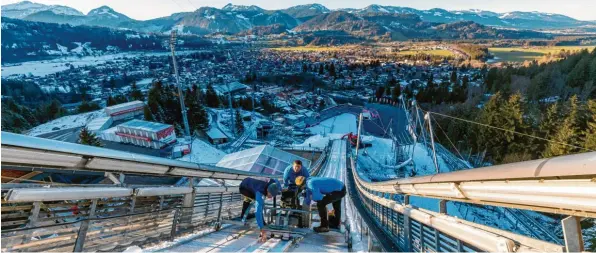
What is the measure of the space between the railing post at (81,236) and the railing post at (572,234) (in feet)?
11.4

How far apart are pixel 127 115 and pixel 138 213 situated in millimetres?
38169

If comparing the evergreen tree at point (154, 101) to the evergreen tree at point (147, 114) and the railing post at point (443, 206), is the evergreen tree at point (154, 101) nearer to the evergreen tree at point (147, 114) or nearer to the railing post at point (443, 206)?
the evergreen tree at point (147, 114)

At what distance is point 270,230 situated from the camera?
4547 millimetres

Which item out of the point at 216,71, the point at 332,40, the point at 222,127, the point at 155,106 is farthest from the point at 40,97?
the point at 332,40

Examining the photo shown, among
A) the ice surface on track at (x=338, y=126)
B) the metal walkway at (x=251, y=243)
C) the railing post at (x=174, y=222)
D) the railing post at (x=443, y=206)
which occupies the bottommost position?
the ice surface on track at (x=338, y=126)

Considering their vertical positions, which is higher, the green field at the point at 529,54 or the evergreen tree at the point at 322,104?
the green field at the point at 529,54

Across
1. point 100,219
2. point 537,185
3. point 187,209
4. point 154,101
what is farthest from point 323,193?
point 154,101

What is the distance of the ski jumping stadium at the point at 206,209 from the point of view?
1482 mm

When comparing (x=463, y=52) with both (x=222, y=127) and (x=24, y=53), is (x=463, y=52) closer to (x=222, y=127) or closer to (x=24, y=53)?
(x=222, y=127)

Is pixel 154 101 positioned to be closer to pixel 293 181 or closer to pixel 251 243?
pixel 293 181

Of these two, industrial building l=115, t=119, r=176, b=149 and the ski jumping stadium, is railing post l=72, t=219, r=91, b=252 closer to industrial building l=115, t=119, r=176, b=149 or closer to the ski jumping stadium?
the ski jumping stadium

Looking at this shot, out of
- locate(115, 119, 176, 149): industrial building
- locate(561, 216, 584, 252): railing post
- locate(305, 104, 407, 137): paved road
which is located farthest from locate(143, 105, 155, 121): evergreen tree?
locate(561, 216, 584, 252): railing post

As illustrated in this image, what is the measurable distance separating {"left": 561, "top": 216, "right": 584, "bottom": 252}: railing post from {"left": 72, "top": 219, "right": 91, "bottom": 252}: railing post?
346 cm

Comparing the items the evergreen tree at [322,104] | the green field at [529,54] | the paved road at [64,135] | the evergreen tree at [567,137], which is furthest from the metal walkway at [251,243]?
the green field at [529,54]
